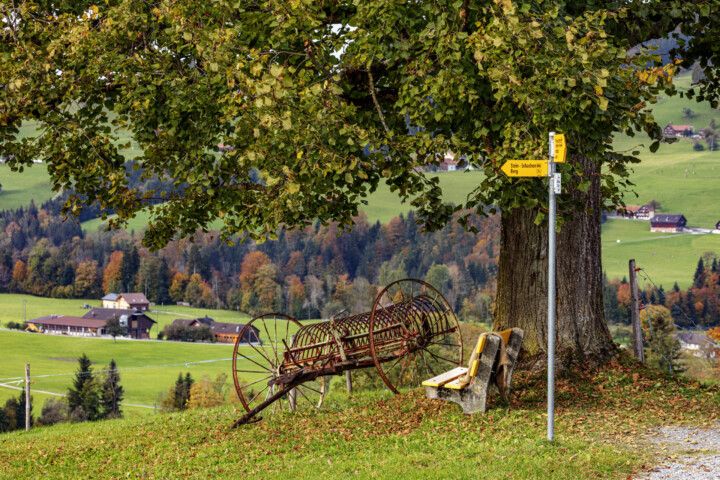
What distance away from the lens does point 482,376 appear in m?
10.8

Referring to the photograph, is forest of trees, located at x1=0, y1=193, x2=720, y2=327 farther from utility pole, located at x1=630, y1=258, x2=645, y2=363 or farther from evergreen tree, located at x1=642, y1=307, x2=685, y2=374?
utility pole, located at x1=630, y1=258, x2=645, y2=363

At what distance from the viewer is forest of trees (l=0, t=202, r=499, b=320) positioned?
90.8 metres

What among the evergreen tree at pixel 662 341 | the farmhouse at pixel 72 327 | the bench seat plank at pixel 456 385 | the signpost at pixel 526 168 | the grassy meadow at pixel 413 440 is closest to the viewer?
the grassy meadow at pixel 413 440

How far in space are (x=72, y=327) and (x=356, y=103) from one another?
10694cm

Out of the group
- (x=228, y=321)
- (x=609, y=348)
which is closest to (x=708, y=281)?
(x=228, y=321)

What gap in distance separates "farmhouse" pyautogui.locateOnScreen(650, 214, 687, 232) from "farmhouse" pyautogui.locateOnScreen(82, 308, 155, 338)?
9218 centimetres

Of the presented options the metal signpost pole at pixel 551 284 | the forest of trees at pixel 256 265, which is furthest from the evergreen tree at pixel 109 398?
the metal signpost pole at pixel 551 284

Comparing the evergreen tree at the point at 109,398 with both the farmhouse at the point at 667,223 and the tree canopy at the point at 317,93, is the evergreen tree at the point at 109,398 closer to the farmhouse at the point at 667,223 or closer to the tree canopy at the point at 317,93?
the tree canopy at the point at 317,93

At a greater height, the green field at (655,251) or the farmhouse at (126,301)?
the green field at (655,251)

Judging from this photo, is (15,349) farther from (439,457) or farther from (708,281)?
(439,457)

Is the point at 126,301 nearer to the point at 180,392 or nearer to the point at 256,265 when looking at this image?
the point at 256,265

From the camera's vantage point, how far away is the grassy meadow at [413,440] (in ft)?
27.6

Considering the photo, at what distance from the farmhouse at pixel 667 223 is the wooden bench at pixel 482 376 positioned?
127386 mm

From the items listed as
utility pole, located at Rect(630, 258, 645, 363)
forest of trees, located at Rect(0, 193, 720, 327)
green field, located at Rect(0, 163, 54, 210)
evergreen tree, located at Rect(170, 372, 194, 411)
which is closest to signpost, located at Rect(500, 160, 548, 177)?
utility pole, located at Rect(630, 258, 645, 363)
